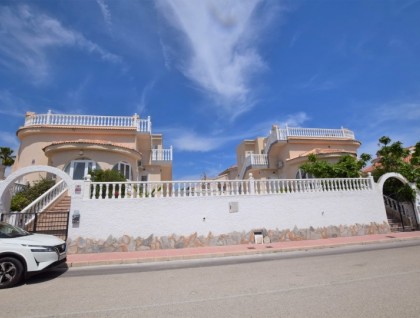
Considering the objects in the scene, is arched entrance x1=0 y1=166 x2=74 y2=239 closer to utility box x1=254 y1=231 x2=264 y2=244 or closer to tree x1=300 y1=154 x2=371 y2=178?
utility box x1=254 y1=231 x2=264 y2=244

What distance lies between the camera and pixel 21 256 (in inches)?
233

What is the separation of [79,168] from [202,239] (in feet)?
37.1

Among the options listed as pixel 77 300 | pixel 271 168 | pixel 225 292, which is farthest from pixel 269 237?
pixel 271 168

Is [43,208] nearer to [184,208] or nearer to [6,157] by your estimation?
[184,208]

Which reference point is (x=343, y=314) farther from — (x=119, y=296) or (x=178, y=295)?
(x=119, y=296)

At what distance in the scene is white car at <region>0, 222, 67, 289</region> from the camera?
5.78 meters

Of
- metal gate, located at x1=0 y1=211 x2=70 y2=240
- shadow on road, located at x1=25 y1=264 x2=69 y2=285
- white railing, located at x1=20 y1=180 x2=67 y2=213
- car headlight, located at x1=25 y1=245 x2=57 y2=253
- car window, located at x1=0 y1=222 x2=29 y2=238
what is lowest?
shadow on road, located at x1=25 y1=264 x2=69 y2=285

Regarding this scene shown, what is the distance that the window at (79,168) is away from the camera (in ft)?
56.1

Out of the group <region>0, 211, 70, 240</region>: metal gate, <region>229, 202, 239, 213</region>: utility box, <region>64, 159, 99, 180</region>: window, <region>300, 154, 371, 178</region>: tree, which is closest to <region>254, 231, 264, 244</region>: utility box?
<region>229, 202, 239, 213</region>: utility box

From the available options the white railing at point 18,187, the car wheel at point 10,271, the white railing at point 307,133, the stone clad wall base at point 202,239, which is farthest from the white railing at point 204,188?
the white railing at point 307,133

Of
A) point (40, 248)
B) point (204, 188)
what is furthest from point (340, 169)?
point (40, 248)

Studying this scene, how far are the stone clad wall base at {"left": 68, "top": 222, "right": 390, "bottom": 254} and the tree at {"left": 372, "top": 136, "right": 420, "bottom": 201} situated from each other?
11.7 ft

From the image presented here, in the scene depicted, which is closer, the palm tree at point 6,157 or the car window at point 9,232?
the car window at point 9,232

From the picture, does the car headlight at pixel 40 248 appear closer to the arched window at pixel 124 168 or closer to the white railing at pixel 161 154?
the arched window at pixel 124 168
